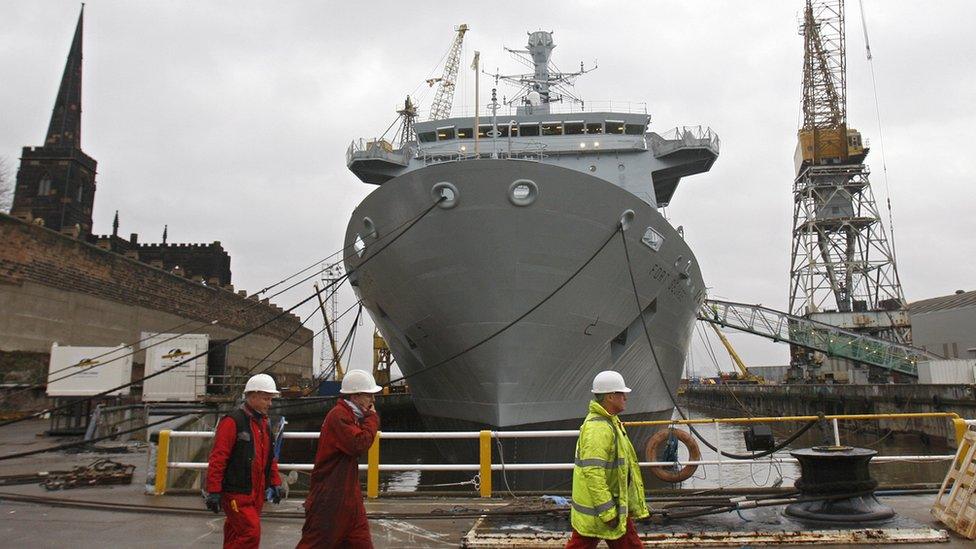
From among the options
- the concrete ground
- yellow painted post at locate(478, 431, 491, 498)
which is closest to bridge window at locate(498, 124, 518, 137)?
yellow painted post at locate(478, 431, 491, 498)

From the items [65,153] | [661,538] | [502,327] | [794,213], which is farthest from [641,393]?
[65,153]

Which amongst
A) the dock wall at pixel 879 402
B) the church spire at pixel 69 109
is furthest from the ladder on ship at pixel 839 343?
the church spire at pixel 69 109

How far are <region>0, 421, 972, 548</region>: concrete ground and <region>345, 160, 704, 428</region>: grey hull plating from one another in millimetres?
4002

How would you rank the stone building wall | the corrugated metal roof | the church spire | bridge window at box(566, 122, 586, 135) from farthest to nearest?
the church spire < the corrugated metal roof < the stone building wall < bridge window at box(566, 122, 586, 135)

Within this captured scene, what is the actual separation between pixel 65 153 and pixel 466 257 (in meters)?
37.5

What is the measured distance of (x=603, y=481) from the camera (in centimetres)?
290

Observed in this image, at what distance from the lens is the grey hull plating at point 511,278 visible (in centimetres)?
970

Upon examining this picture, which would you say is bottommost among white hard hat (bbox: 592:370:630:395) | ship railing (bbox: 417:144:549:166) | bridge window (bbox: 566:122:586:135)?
white hard hat (bbox: 592:370:630:395)

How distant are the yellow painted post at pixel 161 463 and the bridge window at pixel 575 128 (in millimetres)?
11062

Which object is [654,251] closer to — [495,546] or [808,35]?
[495,546]

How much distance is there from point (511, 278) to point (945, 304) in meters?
36.4

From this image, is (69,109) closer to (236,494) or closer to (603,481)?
(236,494)

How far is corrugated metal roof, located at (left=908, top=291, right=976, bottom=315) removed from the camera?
32634 millimetres

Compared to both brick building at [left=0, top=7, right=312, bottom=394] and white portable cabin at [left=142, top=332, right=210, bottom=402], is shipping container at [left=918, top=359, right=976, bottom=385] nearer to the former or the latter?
brick building at [left=0, top=7, right=312, bottom=394]
